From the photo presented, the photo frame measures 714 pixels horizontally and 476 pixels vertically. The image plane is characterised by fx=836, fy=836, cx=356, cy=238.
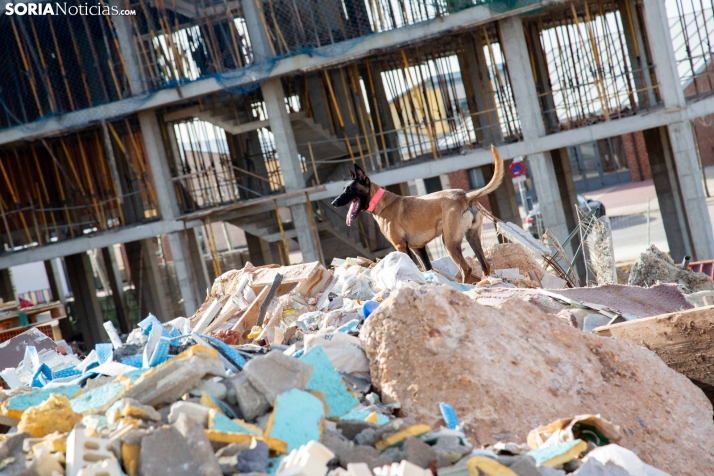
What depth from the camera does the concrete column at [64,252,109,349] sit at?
23.8 meters

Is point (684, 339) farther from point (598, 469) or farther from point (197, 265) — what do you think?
point (197, 265)

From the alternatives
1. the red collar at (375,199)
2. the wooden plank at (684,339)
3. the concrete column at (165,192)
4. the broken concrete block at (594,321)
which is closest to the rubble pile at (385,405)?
the wooden plank at (684,339)

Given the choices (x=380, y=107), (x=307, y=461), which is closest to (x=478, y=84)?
(x=380, y=107)

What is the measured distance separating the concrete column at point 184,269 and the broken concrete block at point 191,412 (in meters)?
14.7

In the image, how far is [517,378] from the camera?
Result: 546 centimetres

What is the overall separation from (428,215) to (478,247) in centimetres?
75

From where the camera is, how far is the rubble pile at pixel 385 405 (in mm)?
4164

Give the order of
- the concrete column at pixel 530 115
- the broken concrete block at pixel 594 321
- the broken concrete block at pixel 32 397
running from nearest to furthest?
the broken concrete block at pixel 32 397
the broken concrete block at pixel 594 321
the concrete column at pixel 530 115

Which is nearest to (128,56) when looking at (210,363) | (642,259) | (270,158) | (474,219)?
(270,158)

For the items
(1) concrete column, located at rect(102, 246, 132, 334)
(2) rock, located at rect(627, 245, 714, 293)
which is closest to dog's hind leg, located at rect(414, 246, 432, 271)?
(2) rock, located at rect(627, 245, 714, 293)

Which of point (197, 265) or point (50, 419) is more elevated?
point (50, 419)

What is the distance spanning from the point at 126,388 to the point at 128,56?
1526cm

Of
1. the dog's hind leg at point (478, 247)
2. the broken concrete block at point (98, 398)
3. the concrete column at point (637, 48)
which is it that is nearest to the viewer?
the broken concrete block at point (98, 398)

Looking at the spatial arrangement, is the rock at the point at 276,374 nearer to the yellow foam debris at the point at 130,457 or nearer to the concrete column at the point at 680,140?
the yellow foam debris at the point at 130,457
